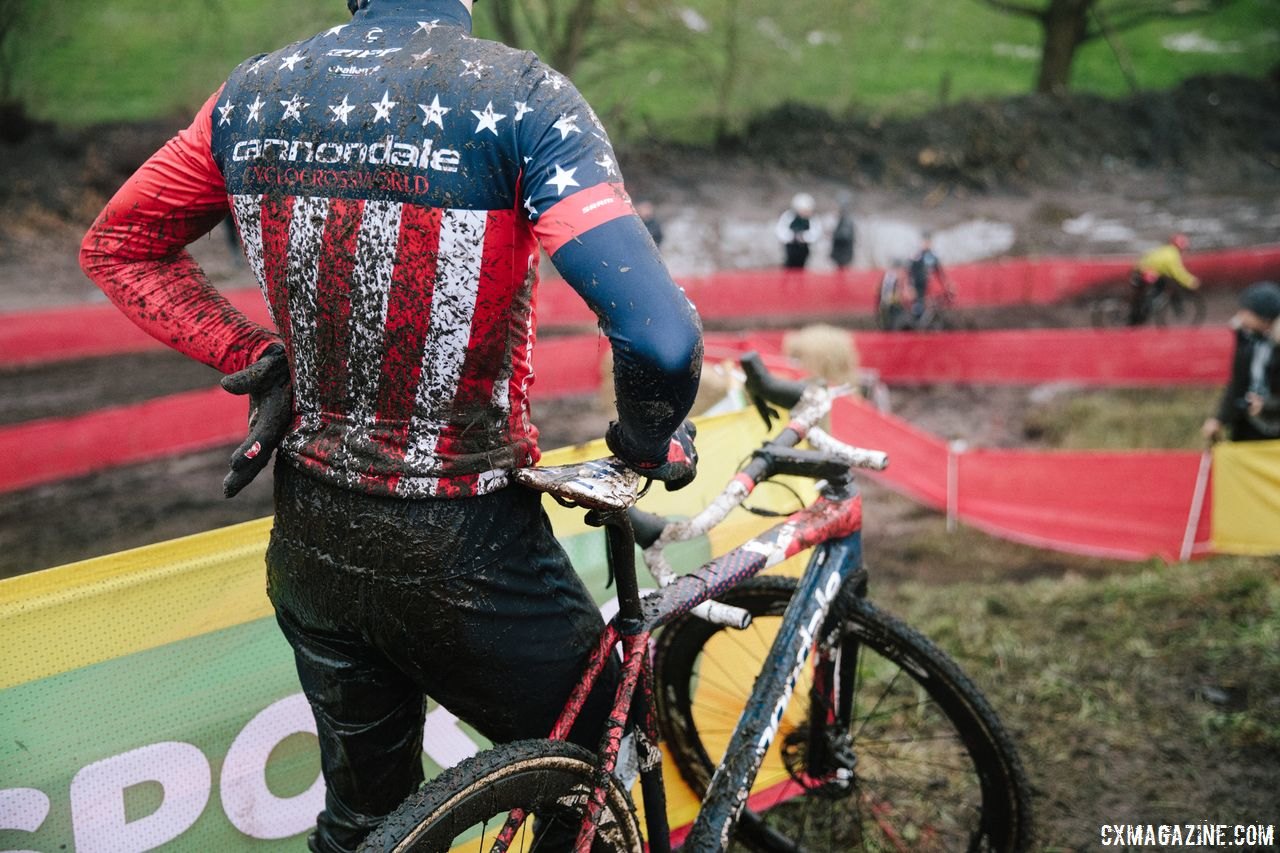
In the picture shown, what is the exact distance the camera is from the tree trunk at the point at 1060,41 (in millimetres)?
30969

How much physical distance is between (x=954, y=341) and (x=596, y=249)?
44.7ft

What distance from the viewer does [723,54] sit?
28.1 m

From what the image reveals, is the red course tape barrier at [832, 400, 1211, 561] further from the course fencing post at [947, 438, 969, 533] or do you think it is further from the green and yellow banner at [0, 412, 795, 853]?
the green and yellow banner at [0, 412, 795, 853]

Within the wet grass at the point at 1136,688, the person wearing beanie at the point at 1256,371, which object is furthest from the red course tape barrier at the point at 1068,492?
the wet grass at the point at 1136,688

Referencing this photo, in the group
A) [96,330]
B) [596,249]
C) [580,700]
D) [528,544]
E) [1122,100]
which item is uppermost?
[1122,100]

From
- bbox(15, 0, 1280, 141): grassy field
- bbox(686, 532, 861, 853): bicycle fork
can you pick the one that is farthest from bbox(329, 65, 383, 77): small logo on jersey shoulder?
bbox(15, 0, 1280, 141): grassy field

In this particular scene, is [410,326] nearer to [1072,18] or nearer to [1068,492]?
[1068,492]

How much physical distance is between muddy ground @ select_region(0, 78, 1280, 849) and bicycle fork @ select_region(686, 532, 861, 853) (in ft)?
17.6

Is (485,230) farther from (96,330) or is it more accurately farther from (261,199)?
(96,330)

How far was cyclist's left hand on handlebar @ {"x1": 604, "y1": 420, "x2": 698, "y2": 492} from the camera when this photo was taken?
184cm

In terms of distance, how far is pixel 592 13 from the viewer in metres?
24.3

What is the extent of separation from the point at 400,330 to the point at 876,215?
25778 millimetres

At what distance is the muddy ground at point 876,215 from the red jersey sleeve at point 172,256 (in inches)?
266

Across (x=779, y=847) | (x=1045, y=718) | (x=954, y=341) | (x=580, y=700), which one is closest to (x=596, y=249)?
(x=580, y=700)
